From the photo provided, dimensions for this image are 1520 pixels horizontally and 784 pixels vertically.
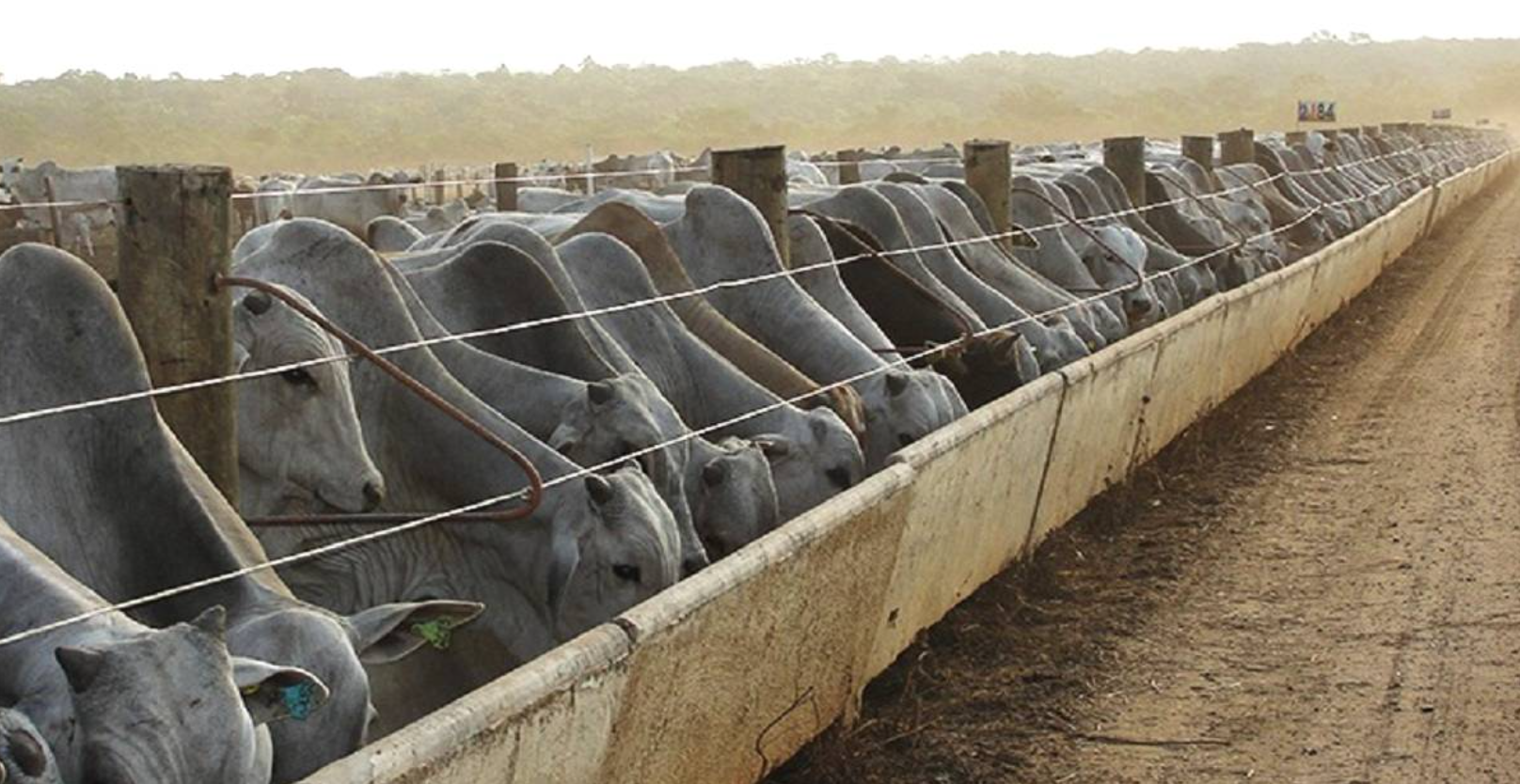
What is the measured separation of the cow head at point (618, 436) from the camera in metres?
7.73

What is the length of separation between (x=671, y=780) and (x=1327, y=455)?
8283mm

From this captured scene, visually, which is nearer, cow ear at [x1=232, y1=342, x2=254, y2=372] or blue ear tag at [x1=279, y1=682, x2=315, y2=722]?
blue ear tag at [x1=279, y1=682, x2=315, y2=722]

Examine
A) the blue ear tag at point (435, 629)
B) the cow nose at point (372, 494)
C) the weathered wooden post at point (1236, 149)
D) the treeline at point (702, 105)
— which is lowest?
the treeline at point (702, 105)

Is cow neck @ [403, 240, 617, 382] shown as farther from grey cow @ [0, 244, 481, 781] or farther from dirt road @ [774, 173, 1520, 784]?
grey cow @ [0, 244, 481, 781]

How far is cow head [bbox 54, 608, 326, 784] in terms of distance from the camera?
13.5ft

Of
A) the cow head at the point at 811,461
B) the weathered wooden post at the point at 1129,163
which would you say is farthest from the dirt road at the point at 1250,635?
the weathered wooden post at the point at 1129,163

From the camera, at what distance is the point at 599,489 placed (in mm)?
7031

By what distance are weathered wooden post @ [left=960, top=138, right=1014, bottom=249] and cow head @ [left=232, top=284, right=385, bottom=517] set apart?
795 centimetres

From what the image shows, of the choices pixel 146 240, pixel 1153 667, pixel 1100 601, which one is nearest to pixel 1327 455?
pixel 1100 601

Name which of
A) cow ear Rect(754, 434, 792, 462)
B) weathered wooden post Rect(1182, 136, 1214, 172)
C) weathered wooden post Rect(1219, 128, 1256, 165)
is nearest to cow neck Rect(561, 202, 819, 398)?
cow ear Rect(754, 434, 792, 462)

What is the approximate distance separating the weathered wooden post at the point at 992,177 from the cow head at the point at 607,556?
25.6ft

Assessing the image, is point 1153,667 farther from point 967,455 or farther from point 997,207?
point 997,207

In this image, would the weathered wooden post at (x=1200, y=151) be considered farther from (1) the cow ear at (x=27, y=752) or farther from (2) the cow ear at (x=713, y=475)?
(1) the cow ear at (x=27, y=752)

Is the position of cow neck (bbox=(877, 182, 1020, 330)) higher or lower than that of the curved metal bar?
lower
